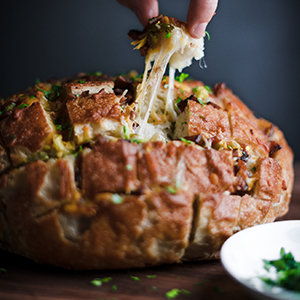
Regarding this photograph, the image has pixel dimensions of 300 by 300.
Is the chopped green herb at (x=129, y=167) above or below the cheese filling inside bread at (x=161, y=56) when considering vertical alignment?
below

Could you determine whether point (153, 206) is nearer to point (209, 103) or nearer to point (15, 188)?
point (15, 188)

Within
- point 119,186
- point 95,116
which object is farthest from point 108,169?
point 95,116

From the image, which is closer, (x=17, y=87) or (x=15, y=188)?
(x=15, y=188)

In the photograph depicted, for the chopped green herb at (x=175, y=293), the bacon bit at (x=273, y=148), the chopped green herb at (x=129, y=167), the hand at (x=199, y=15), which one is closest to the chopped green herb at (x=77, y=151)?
the chopped green herb at (x=129, y=167)

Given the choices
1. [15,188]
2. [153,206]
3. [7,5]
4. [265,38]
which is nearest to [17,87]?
[7,5]

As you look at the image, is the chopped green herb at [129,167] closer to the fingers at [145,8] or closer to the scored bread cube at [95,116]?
the scored bread cube at [95,116]

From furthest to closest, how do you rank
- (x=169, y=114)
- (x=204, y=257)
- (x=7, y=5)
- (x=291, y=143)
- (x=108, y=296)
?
(x=291, y=143)
(x=7, y=5)
(x=169, y=114)
(x=204, y=257)
(x=108, y=296)

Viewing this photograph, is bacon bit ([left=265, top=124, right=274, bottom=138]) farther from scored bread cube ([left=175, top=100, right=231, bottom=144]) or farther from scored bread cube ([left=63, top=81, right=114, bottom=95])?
scored bread cube ([left=63, top=81, right=114, bottom=95])

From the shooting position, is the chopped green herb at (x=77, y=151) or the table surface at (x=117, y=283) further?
the chopped green herb at (x=77, y=151)
